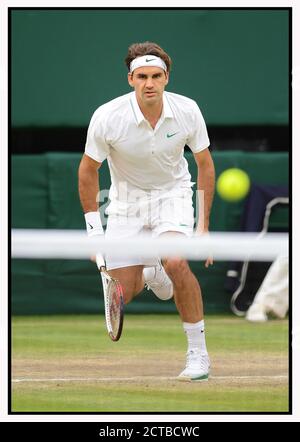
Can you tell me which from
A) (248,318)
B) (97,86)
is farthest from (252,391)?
(97,86)

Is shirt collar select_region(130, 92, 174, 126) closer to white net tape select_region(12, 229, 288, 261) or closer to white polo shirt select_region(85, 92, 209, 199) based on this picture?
white polo shirt select_region(85, 92, 209, 199)

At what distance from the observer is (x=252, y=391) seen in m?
5.46

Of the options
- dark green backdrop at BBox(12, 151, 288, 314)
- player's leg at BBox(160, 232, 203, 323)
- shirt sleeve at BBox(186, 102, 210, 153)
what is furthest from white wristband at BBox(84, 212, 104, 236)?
dark green backdrop at BBox(12, 151, 288, 314)

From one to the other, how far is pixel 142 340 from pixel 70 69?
10.5 ft

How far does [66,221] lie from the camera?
9719 mm

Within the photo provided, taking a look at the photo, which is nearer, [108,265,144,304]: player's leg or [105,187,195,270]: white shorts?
[105,187,195,270]: white shorts

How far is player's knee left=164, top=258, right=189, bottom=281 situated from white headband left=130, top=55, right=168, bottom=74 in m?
1.07

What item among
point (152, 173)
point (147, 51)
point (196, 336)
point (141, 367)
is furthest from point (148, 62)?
point (141, 367)

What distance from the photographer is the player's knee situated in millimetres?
5656

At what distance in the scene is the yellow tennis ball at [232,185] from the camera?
9.67 m

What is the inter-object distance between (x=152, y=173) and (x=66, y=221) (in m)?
3.79

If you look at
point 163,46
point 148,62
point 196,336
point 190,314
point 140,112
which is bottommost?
point 196,336

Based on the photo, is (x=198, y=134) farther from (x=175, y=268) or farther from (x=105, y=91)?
(x=105, y=91)

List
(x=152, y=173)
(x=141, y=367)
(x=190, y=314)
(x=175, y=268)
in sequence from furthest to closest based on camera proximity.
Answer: (x=141, y=367), (x=152, y=173), (x=190, y=314), (x=175, y=268)
